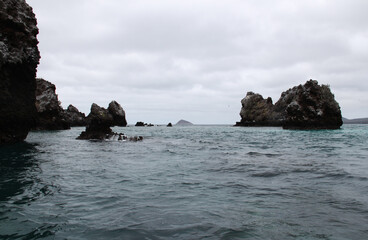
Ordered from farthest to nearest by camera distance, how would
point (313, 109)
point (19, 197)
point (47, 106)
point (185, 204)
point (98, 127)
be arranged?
1. point (313, 109)
2. point (47, 106)
3. point (98, 127)
4. point (19, 197)
5. point (185, 204)

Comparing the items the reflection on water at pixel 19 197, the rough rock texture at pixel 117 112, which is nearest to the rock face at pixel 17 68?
the reflection on water at pixel 19 197

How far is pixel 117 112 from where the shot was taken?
11244 cm

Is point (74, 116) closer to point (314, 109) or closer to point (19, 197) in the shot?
point (314, 109)

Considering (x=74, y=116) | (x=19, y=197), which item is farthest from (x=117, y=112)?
(x=19, y=197)

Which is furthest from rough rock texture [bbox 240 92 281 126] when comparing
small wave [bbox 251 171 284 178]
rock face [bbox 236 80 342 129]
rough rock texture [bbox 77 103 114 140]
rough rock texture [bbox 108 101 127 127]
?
small wave [bbox 251 171 284 178]

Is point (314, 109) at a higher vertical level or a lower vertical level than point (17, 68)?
lower

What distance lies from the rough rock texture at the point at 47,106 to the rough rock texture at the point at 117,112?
37.4 meters

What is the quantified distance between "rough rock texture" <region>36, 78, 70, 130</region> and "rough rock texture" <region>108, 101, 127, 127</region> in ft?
123

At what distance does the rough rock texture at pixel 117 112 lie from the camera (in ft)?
365

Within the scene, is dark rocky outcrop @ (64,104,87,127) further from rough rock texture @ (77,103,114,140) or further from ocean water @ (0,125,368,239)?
→ ocean water @ (0,125,368,239)

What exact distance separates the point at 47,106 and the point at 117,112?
46037 mm

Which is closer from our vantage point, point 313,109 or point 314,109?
point 313,109

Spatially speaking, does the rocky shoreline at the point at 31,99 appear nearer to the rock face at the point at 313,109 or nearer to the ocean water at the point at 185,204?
the rock face at the point at 313,109

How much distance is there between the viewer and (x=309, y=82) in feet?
233
